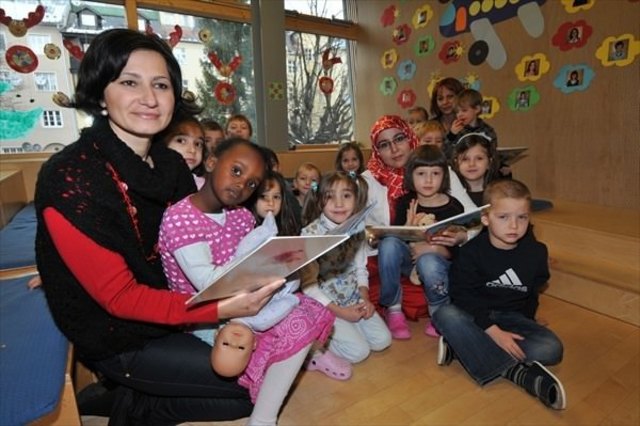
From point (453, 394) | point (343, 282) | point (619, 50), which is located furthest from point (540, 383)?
point (619, 50)

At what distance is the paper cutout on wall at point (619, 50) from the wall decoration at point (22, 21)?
528 centimetres

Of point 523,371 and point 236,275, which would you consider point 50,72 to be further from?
point 523,371

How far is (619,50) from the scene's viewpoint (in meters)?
2.90

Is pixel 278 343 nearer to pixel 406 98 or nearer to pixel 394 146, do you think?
pixel 394 146

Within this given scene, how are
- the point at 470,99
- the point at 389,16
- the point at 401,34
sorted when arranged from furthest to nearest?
the point at 389,16
the point at 401,34
the point at 470,99

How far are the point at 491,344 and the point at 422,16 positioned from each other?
4348 millimetres

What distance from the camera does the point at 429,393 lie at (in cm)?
150

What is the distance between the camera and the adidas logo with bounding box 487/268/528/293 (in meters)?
1.60

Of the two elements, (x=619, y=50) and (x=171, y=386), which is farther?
(x=619, y=50)

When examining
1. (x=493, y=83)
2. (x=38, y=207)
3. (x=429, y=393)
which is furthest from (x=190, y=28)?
(x=429, y=393)

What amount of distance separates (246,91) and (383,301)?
3.83 m

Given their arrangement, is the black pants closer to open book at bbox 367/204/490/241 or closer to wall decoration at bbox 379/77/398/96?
open book at bbox 367/204/490/241

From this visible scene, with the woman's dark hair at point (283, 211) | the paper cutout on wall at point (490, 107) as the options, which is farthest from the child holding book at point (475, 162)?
the paper cutout on wall at point (490, 107)

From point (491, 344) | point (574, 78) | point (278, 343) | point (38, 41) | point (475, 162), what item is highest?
point (38, 41)
